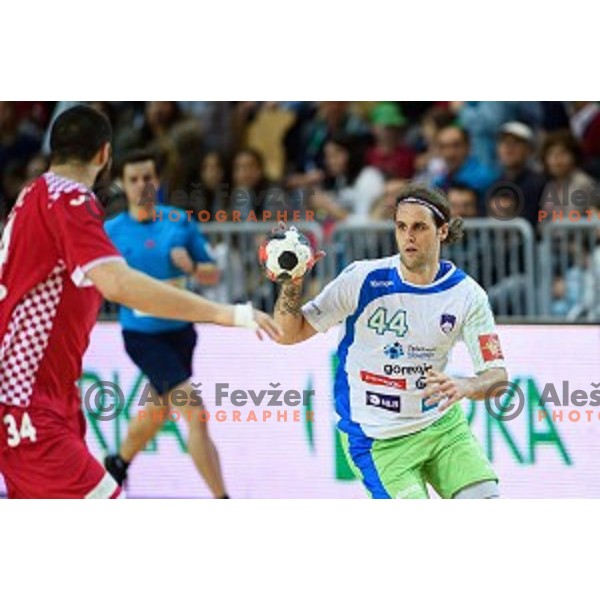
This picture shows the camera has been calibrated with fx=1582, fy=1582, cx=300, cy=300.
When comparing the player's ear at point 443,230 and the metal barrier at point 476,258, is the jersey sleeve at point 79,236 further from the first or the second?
the metal barrier at point 476,258

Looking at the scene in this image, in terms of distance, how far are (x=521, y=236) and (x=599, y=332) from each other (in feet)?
5.35

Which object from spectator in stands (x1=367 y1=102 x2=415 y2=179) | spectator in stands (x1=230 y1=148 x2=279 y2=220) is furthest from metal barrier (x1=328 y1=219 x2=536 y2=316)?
spectator in stands (x1=367 y1=102 x2=415 y2=179)

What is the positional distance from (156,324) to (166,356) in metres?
0.20

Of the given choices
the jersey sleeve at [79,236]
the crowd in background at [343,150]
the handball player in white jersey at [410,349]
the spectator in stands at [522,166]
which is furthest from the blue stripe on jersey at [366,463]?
the spectator in stands at [522,166]

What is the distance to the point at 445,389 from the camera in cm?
686

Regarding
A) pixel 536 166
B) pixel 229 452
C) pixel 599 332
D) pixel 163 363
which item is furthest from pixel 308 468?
pixel 536 166

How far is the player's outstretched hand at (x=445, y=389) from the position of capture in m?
6.86

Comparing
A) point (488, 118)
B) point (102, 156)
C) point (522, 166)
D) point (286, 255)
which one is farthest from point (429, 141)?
point (102, 156)

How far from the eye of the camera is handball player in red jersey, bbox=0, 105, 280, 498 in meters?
6.14

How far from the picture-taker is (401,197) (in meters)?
7.27

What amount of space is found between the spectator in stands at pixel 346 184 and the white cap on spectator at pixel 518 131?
980mm

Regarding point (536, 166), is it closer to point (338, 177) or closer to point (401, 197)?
point (338, 177)

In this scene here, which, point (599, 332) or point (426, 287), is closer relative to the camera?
point (426, 287)

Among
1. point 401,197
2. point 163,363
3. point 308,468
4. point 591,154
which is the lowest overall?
point 308,468
